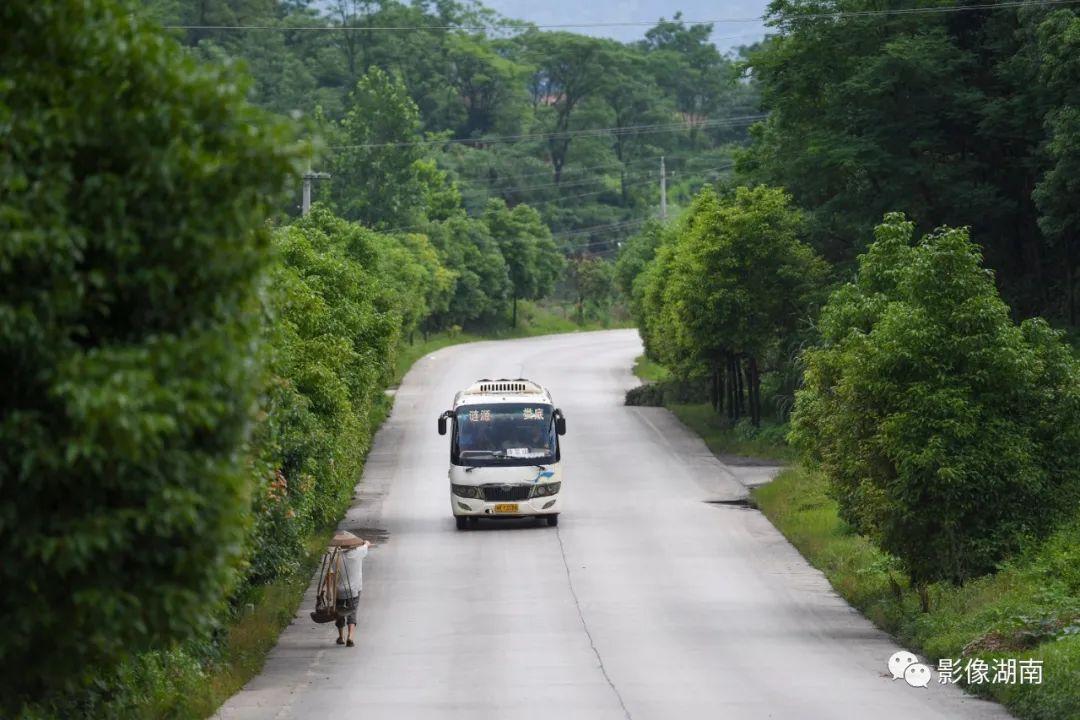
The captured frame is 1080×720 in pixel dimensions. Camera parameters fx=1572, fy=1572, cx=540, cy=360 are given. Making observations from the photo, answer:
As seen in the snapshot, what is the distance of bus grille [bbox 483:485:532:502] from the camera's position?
31922mm

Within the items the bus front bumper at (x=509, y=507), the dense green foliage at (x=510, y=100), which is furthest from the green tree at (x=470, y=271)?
the bus front bumper at (x=509, y=507)

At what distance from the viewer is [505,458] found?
32000 mm

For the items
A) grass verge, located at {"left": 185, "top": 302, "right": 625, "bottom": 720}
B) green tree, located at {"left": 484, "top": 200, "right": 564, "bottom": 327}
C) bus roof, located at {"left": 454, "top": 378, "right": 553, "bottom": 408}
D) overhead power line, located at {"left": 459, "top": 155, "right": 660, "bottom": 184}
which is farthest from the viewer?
overhead power line, located at {"left": 459, "top": 155, "right": 660, "bottom": 184}

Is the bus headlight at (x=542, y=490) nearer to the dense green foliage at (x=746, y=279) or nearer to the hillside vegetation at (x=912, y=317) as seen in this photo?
the hillside vegetation at (x=912, y=317)

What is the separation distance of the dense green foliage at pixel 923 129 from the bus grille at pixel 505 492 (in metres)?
15.9

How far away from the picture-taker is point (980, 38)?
148 ft

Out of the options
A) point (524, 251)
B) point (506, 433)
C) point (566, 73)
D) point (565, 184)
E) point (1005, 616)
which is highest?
point (566, 73)

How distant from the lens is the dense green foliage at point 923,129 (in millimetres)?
42562

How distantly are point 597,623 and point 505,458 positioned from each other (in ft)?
32.5

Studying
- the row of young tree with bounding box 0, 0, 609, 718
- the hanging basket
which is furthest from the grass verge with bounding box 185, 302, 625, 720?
the row of young tree with bounding box 0, 0, 609, 718

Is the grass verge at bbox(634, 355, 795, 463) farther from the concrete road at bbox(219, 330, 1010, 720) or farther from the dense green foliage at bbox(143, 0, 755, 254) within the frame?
the dense green foliage at bbox(143, 0, 755, 254)

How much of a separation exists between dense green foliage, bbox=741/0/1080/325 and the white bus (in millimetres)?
14614

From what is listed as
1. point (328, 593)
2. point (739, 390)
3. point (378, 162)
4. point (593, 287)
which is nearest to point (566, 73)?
point (593, 287)

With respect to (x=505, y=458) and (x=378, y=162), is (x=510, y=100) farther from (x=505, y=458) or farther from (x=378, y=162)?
(x=505, y=458)
